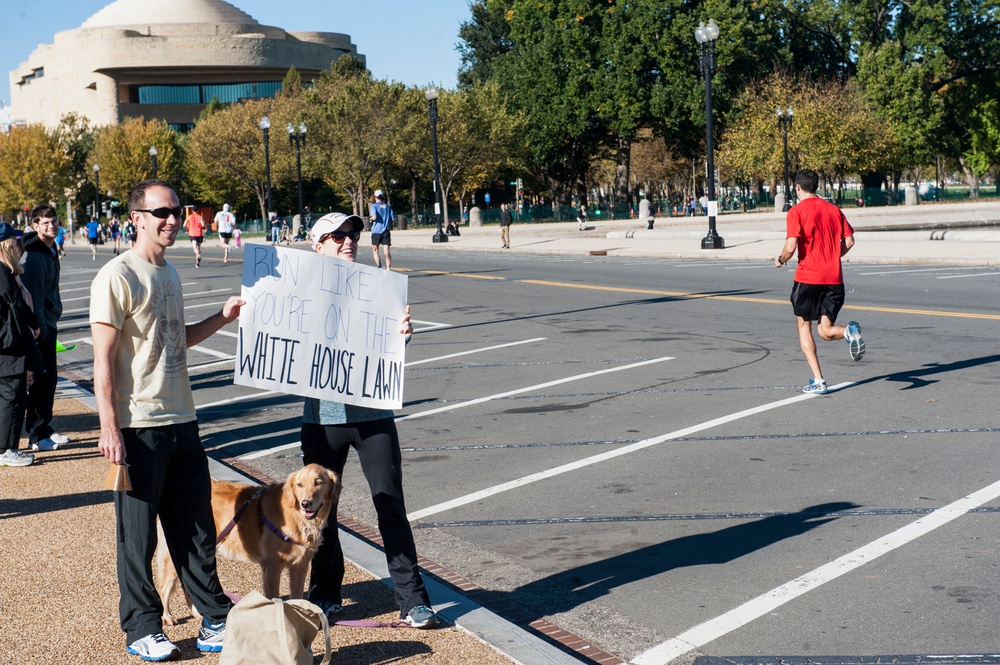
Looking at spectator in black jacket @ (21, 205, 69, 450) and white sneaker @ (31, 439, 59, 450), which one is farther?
white sneaker @ (31, 439, 59, 450)

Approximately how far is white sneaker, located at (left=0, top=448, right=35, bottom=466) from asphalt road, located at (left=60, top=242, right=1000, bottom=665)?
1.50m

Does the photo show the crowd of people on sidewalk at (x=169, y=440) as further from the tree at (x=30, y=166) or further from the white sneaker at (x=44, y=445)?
the tree at (x=30, y=166)

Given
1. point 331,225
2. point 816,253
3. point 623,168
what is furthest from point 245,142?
point 331,225

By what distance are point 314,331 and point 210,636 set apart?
4.58 ft

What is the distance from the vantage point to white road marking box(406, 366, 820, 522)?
7.20m

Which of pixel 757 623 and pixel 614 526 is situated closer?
pixel 757 623

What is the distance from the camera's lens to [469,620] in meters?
4.98

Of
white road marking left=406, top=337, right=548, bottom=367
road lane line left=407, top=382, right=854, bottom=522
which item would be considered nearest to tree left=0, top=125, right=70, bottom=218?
white road marking left=406, top=337, right=548, bottom=367

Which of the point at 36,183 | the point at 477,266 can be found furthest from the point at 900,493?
the point at 36,183

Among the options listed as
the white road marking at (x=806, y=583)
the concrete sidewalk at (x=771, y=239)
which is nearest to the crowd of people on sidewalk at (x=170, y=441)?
the white road marking at (x=806, y=583)

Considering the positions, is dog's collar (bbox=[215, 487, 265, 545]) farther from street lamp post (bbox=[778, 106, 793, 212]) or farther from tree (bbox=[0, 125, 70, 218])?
tree (bbox=[0, 125, 70, 218])

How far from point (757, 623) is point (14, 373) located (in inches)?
240

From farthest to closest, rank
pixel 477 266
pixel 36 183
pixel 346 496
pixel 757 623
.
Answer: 1. pixel 36 183
2. pixel 477 266
3. pixel 346 496
4. pixel 757 623

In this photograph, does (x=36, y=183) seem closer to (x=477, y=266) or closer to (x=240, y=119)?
(x=240, y=119)
